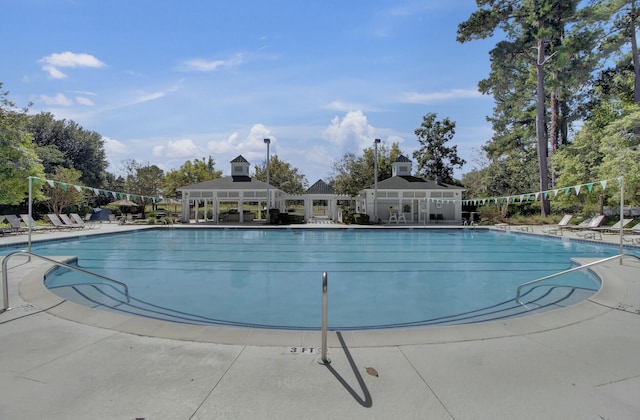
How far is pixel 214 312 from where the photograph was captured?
6328 millimetres

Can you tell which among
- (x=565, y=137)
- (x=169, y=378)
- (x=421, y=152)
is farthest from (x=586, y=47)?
(x=169, y=378)

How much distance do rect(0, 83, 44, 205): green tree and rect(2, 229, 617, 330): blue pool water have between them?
3.99 m

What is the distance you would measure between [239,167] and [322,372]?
27447 mm

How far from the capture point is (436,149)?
38812mm

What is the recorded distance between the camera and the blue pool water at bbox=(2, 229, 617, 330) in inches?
244

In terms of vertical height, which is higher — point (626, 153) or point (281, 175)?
point (281, 175)

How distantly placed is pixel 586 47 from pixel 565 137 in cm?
1147

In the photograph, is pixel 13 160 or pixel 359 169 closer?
pixel 13 160

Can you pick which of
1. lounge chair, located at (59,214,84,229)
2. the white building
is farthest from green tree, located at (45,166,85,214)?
the white building

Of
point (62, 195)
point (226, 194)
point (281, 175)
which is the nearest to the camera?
point (62, 195)

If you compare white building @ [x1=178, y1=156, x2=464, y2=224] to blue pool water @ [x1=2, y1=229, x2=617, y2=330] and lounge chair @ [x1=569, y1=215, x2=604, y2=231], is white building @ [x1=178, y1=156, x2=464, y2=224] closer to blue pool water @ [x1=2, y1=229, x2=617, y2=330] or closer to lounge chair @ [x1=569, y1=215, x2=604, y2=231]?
lounge chair @ [x1=569, y1=215, x2=604, y2=231]

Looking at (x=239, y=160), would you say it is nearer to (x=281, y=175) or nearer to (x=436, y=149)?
(x=281, y=175)

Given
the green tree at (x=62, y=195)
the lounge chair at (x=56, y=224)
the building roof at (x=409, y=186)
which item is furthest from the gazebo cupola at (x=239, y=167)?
the lounge chair at (x=56, y=224)

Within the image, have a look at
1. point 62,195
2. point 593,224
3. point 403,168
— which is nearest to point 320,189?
point 403,168
